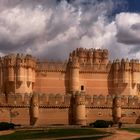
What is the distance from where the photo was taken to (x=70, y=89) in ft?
274

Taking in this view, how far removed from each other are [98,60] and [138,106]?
1760 centimetres

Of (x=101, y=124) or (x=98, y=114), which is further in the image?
(x=98, y=114)

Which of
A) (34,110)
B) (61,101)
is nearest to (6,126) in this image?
(34,110)

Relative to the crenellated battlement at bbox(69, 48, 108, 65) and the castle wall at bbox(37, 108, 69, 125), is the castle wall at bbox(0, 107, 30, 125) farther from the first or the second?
the crenellated battlement at bbox(69, 48, 108, 65)

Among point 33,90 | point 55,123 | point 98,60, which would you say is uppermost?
point 98,60

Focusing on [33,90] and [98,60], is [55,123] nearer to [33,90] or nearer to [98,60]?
[33,90]

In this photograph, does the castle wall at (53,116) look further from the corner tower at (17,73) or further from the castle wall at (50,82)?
the castle wall at (50,82)

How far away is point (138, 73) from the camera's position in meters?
87.0

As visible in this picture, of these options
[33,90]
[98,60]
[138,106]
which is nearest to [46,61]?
[33,90]

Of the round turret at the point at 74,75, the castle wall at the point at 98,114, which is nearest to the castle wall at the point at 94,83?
the round turret at the point at 74,75

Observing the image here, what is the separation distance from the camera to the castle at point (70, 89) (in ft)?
234

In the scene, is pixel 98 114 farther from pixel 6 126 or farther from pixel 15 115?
pixel 6 126

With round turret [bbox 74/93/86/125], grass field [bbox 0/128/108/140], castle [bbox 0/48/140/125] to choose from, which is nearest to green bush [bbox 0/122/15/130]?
grass field [bbox 0/128/108/140]

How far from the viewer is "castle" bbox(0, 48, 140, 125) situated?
234ft
